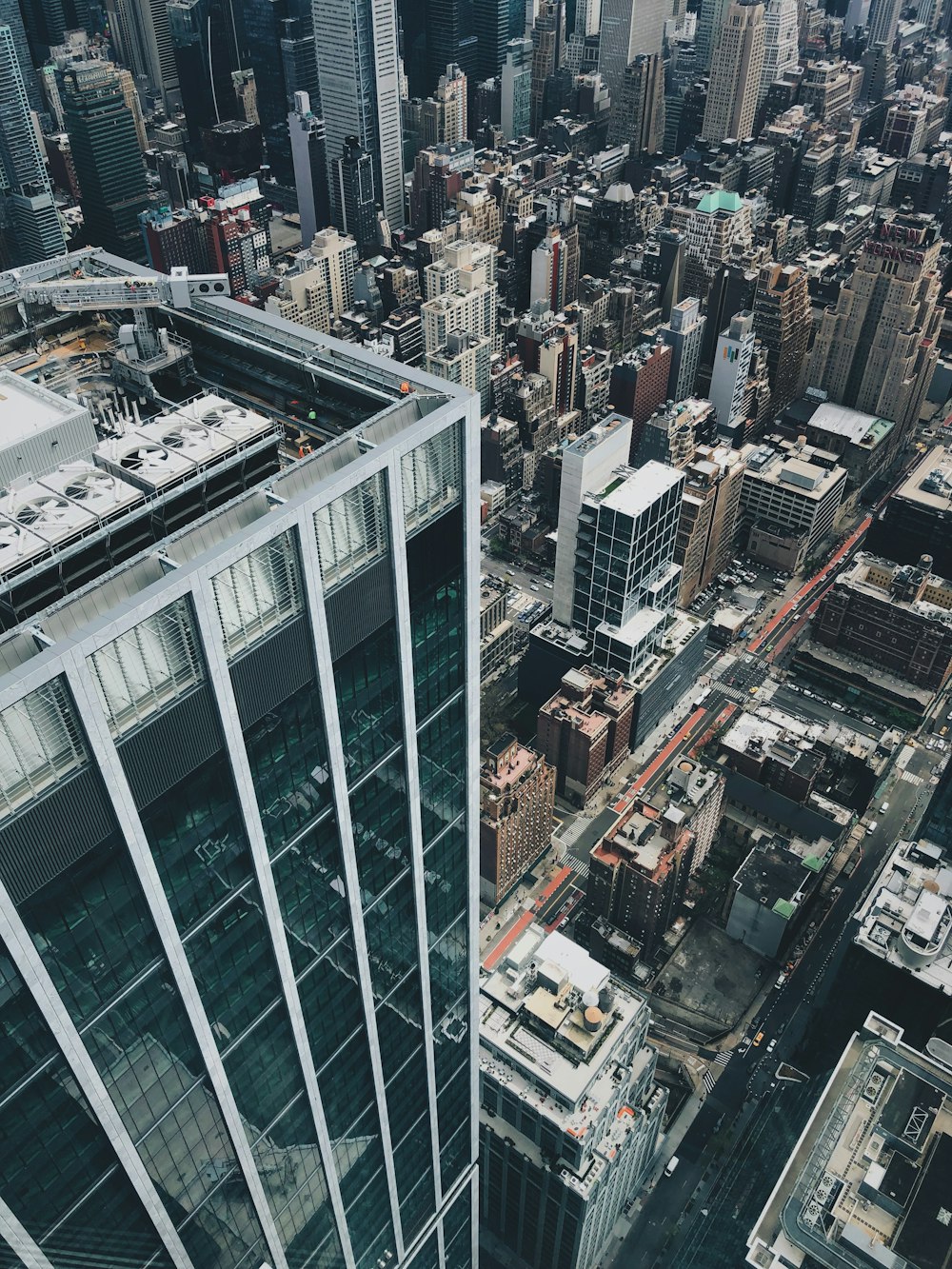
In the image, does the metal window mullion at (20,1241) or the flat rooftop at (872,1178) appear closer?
the metal window mullion at (20,1241)

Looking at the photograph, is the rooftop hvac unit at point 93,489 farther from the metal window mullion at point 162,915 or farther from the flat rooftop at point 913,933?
the flat rooftop at point 913,933

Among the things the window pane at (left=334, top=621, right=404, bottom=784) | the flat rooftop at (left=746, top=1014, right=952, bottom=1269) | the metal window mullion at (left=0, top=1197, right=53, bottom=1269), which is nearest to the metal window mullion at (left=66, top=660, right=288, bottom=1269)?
the metal window mullion at (left=0, top=1197, right=53, bottom=1269)

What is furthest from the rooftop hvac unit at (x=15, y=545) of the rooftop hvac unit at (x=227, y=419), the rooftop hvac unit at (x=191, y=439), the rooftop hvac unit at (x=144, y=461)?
the rooftop hvac unit at (x=227, y=419)

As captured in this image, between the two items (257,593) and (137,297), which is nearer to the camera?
(257,593)

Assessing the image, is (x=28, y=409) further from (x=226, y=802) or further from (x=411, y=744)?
(x=411, y=744)

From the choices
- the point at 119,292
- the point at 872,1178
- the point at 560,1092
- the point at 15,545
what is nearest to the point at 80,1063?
the point at 15,545

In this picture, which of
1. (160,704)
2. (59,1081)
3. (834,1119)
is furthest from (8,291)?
(834,1119)
